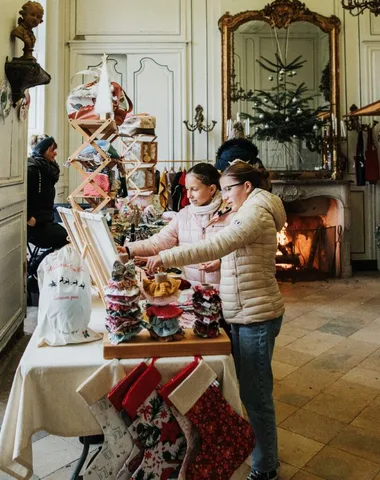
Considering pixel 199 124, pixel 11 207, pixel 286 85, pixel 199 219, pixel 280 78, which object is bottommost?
pixel 199 219

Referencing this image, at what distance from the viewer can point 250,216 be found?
173 centimetres

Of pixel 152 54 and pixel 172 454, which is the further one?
pixel 152 54

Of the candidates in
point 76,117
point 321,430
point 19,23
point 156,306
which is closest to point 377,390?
point 321,430

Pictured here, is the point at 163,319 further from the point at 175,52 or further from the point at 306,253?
the point at 175,52

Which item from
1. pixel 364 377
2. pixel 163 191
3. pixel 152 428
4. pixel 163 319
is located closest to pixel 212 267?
pixel 163 319

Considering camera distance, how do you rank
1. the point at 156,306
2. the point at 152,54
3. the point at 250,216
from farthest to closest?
the point at 152,54 < the point at 250,216 < the point at 156,306

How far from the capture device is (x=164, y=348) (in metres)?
1.45

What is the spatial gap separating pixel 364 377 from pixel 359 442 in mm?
931

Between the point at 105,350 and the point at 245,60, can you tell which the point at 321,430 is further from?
the point at 245,60

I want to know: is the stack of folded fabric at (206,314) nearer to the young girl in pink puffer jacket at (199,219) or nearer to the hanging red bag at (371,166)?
the young girl in pink puffer jacket at (199,219)

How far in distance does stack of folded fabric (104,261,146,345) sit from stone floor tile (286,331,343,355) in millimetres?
2593

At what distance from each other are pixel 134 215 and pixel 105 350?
2219mm

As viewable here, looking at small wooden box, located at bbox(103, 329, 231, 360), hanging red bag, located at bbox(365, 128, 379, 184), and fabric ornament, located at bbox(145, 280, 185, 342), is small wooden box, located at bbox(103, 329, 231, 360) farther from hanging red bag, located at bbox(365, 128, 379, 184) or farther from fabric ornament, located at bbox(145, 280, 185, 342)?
hanging red bag, located at bbox(365, 128, 379, 184)

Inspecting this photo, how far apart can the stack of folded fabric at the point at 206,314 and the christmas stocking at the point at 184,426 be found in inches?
5.8
